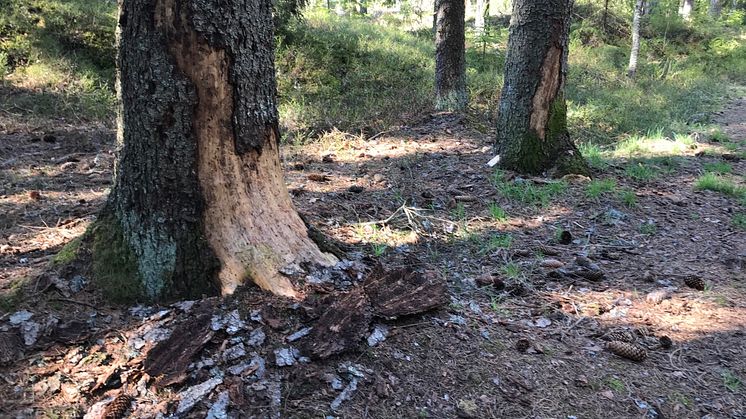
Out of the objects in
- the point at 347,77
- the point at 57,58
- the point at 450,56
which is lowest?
the point at 347,77

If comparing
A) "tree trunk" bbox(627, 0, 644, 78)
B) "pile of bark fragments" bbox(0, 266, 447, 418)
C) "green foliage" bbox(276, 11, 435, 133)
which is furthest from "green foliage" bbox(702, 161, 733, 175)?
"tree trunk" bbox(627, 0, 644, 78)

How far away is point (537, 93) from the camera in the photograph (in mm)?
5320

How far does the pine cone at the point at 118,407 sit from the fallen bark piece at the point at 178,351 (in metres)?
0.12

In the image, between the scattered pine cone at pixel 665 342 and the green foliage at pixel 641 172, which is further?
the green foliage at pixel 641 172

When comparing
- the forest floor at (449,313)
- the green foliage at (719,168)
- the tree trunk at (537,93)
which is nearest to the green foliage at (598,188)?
the forest floor at (449,313)

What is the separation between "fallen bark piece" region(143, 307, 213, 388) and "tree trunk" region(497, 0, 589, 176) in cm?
410

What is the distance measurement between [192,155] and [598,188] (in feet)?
12.8

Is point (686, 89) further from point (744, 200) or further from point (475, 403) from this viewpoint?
point (475, 403)

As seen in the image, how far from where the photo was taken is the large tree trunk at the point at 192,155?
2369 millimetres

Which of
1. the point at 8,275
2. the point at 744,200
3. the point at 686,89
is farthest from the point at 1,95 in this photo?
the point at 686,89

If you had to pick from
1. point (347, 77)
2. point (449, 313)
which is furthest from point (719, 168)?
point (347, 77)

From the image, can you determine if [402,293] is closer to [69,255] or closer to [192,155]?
[192,155]

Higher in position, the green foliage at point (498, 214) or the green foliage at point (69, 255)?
the green foliage at point (69, 255)

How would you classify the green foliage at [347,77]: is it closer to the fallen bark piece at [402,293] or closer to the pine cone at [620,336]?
the fallen bark piece at [402,293]
